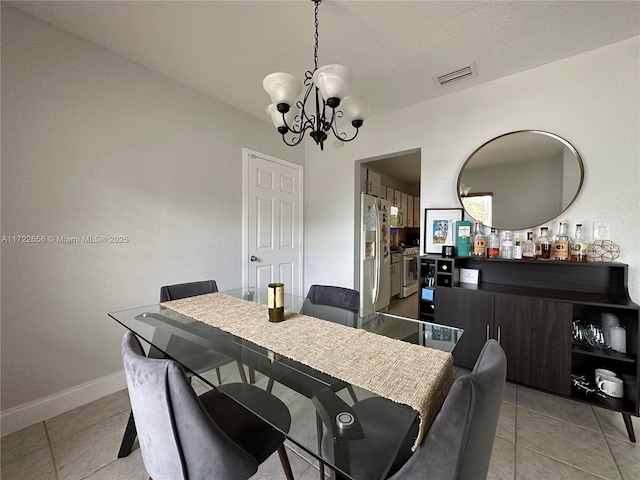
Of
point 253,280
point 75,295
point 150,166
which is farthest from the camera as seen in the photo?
point 253,280

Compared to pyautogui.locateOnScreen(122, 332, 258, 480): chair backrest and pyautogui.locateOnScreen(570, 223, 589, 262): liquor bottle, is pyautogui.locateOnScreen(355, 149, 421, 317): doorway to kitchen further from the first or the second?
pyautogui.locateOnScreen(122, 332, 258, 480): chair backrest

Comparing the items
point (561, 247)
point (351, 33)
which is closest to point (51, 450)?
point (351, 33)

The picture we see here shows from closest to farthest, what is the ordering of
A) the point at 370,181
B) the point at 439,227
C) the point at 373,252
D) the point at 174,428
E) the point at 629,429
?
the point at 174,428 → the point at 629,429 → the point at 439,227 → the point at 373,252 → the point at 370,181

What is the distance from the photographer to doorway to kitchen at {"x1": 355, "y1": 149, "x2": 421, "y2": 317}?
3441mm

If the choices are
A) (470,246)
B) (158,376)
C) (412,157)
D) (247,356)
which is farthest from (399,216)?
(158,376)

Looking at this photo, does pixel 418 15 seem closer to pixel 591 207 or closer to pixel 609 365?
pixel 591 207

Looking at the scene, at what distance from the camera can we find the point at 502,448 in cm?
147

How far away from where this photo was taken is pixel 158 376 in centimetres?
70

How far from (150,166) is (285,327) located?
1918 mm

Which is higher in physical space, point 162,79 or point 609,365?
point 162,79

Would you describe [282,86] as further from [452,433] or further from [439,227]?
[439,227]

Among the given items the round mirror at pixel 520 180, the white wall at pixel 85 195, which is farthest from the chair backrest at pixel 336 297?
the round mirror at pixel 520 180

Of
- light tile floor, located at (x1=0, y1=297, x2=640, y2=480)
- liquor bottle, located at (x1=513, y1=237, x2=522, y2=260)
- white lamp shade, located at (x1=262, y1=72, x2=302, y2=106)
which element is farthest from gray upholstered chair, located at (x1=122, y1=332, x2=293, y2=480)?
liquor bottle, located at (x1=513, y1=237, x2=522, y2=260)

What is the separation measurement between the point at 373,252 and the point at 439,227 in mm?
1223
